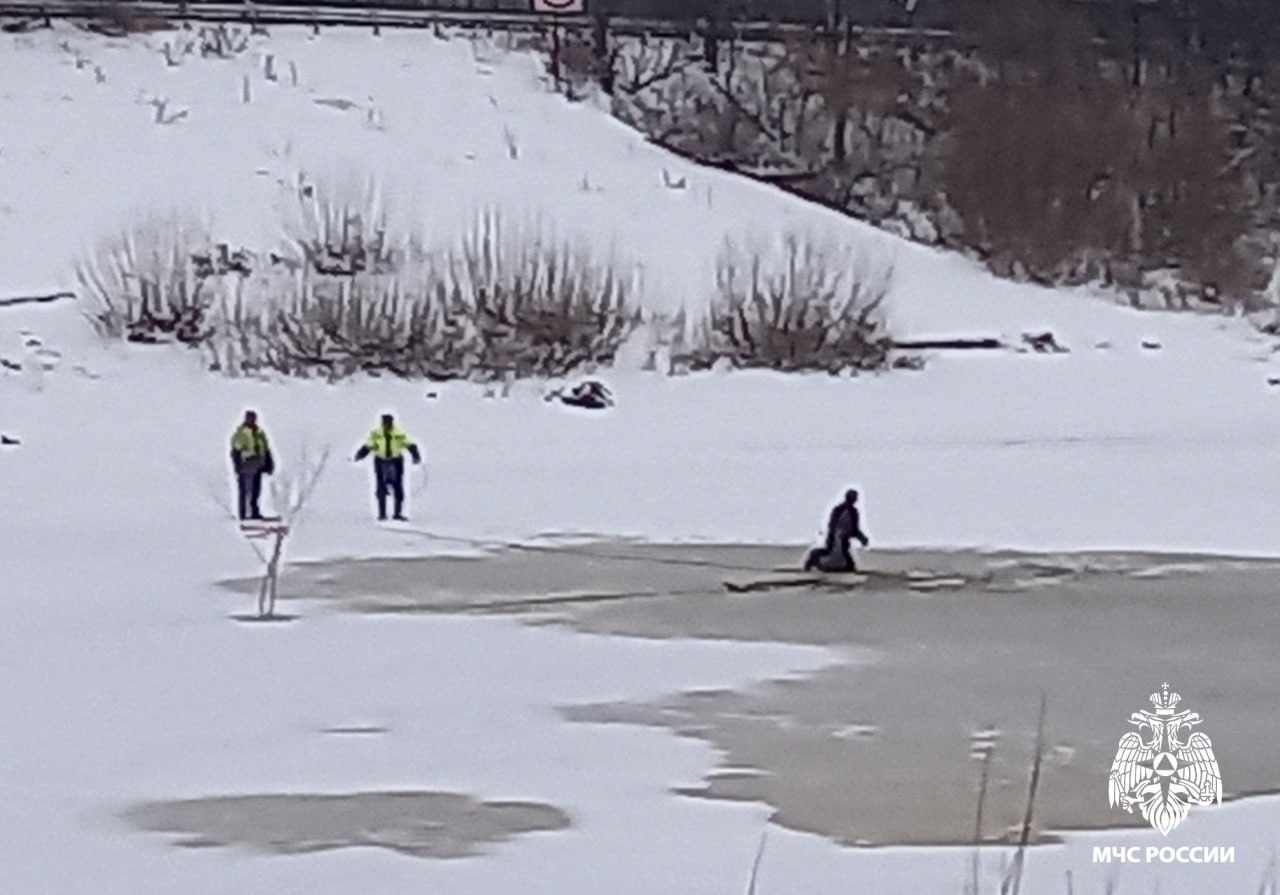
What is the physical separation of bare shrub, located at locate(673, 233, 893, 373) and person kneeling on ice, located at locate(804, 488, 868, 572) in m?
15.0

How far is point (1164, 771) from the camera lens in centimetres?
1221

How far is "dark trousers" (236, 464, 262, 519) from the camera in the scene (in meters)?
23.7

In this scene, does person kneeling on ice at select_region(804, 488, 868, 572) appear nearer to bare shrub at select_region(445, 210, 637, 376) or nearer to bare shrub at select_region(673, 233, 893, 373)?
bare shrub at select_region(445, 210, 637, 376)

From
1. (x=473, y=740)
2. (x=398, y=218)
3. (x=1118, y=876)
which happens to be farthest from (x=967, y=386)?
(x=1118, y=876)

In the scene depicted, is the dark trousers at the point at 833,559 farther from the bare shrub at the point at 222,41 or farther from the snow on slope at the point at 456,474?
the bare shrub at the point at 222,41

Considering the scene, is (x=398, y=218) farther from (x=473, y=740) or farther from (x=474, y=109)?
(x=473, y=740)

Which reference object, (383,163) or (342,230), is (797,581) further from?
(383,163)

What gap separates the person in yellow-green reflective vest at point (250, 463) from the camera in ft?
77.2

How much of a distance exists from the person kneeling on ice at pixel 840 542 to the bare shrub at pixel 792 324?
15.0 m

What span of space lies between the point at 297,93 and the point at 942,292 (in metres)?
11.0

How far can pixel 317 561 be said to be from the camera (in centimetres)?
2197

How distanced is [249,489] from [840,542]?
590 cm

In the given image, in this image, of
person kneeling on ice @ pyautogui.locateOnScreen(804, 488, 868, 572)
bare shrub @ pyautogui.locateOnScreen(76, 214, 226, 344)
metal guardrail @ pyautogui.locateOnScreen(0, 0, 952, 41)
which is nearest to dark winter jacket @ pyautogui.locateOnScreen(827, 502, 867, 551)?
person kneeling on ice @ pyautogui.locateOnScreen(804, 488, 868, 572)

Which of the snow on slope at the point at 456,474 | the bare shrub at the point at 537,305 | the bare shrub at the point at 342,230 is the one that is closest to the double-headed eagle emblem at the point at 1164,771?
the snow on slope at the point at 456,474
